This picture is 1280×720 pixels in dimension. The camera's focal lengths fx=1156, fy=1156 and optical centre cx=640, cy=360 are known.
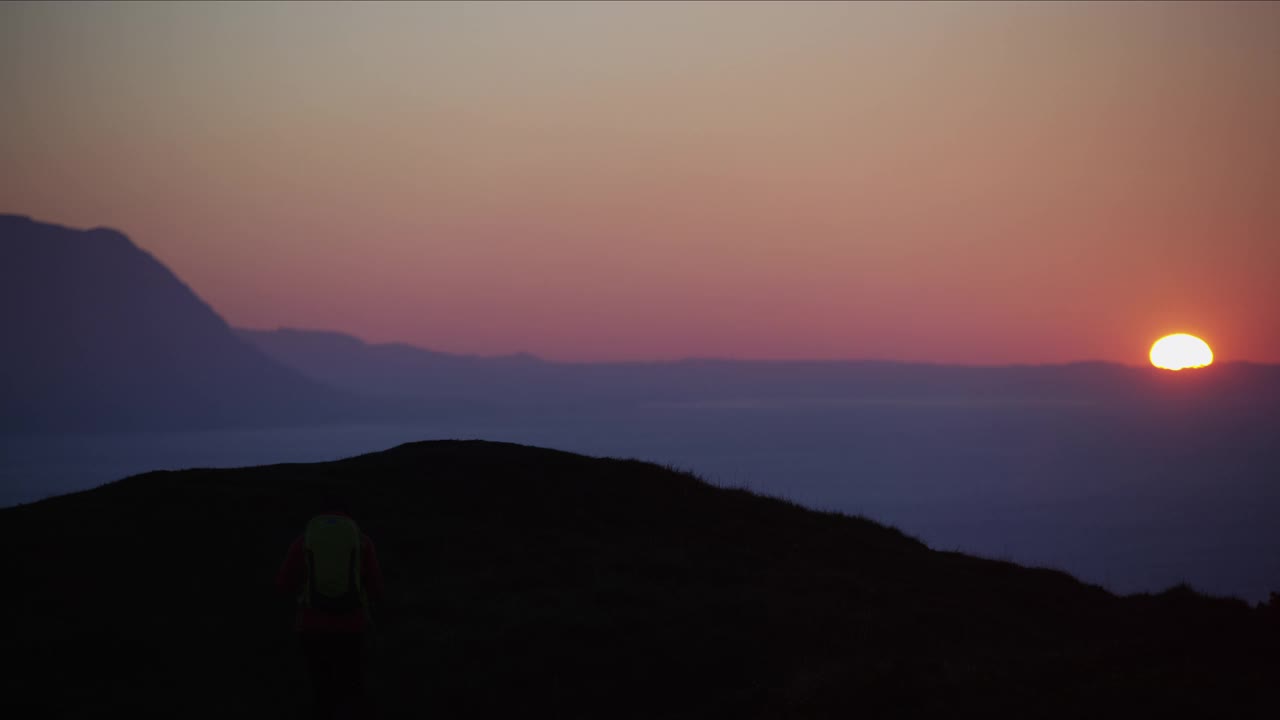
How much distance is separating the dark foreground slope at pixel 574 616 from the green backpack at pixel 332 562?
3.15 m

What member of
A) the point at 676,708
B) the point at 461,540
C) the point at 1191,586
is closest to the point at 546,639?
the point at 676,708

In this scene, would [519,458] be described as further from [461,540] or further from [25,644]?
[25,644]

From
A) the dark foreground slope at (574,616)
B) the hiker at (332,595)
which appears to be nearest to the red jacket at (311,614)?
the hiker at (332,595)

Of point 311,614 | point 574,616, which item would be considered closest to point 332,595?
point 311,614

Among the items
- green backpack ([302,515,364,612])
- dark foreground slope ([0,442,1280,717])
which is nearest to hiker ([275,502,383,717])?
green backpack ([302,515,364,612])

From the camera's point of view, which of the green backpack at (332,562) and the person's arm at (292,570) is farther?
the person's arm at (292,570)

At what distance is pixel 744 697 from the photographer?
15.5 meters

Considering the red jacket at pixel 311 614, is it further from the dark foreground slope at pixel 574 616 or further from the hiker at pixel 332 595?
the dark foreground slope at pixel 574 616

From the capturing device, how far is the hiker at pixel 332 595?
42.4 ft

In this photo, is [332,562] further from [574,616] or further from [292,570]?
[574,616]

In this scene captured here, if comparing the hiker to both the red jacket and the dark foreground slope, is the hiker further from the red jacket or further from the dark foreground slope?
the dark foreground slope

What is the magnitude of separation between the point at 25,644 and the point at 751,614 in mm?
11204

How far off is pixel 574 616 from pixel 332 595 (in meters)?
6.10

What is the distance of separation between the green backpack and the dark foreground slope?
10.3 ft
